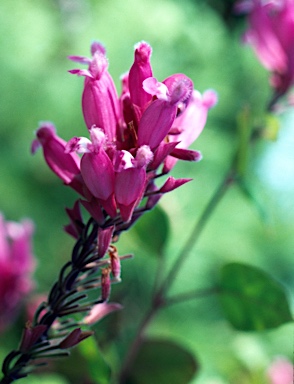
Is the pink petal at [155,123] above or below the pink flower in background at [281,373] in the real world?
above

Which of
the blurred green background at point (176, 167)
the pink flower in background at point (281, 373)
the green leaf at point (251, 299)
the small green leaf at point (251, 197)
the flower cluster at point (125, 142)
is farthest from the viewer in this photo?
the blurred green background at point (176, 167)

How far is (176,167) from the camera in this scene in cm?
177

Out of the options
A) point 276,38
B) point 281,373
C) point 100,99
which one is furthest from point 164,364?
point 276,38

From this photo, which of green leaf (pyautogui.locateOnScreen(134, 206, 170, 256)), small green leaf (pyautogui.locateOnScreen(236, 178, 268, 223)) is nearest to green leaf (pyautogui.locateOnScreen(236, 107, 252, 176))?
small green leaf (pyautogui.locateOnScreen(236, 178, 268, 223))

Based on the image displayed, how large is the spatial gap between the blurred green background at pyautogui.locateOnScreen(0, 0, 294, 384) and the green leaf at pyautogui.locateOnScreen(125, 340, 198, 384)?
50 mm

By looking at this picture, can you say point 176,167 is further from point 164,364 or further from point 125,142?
point 125,142

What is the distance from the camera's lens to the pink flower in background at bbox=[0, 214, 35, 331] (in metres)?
0.79

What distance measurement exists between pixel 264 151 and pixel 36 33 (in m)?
0.85

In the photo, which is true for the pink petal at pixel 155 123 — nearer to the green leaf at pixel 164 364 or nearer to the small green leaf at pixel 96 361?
the small green leaf at pixel 96 361

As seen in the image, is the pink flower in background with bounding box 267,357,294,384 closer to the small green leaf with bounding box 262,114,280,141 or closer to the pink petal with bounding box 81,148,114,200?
the small green leaf with bounding box 262,114,280,141

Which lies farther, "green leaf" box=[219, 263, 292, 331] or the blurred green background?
the blurred green background

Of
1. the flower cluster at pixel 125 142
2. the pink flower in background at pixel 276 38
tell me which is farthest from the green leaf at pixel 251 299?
the pink flower in background at pixel 276 38

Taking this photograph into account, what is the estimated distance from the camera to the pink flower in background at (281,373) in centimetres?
86

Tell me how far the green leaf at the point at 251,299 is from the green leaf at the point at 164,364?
0.28ft
